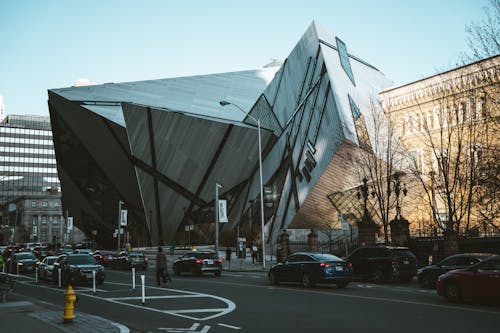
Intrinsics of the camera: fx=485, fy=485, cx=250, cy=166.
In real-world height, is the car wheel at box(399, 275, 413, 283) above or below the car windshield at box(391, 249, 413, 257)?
below

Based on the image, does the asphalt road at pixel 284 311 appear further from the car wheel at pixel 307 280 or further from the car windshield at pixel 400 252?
the car windshield at pixel 400 252

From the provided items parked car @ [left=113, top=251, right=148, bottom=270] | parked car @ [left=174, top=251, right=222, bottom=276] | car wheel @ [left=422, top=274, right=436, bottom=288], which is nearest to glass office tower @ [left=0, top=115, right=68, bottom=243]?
parked car @ [left=113, top=251, right=148, bottom=270]

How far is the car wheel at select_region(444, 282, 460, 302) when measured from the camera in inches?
543

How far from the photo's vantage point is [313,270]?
61.9 ft

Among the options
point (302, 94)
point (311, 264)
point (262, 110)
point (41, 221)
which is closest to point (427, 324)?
point (311, 264)

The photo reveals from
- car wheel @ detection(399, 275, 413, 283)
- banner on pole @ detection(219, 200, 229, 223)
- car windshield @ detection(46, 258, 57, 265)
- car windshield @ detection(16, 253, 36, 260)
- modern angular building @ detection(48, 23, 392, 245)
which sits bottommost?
car wheel @ detection(399, 275, 413, 283)

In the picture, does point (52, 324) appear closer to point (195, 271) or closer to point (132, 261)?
point (195, 271)

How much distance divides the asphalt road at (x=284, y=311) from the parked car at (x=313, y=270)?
125 cm

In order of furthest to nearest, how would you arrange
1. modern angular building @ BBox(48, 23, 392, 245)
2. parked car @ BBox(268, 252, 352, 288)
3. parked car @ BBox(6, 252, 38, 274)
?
1. modern angular building @ BBox(48, 23, 392, 245)
2. parked car @ BBox(6, 252, 38, 274)
3. parked car @ BBox(268, 252, 352, 288)

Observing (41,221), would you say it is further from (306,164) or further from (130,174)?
(306,164)

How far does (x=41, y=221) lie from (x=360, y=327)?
14347cm

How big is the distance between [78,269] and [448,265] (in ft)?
52.0

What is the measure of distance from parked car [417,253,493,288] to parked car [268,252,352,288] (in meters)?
2.98

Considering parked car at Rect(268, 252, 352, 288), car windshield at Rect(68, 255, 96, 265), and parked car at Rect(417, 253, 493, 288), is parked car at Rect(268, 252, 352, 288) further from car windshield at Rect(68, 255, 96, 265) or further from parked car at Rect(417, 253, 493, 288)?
car windshield at Rect(68, 255, 96, 265)
